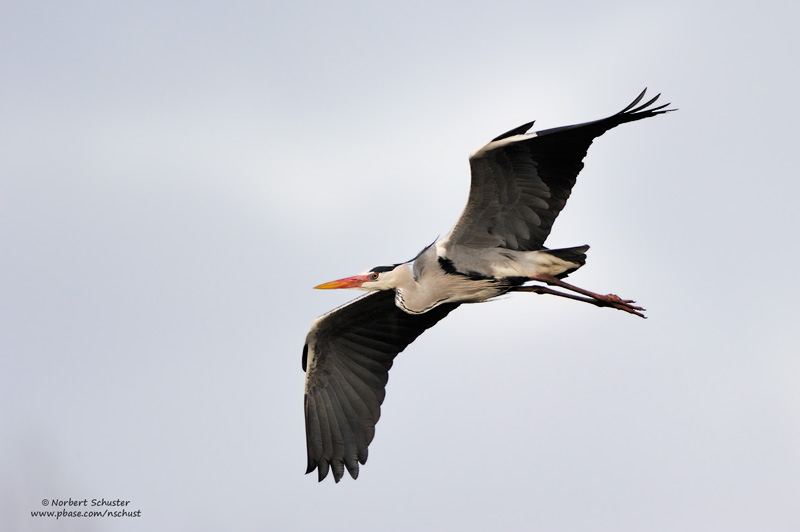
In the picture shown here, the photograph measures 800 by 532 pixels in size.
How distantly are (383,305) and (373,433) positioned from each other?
1.59 m

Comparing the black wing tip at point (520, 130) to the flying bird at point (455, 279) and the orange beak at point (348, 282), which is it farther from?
the orange beak at point (348, 282)

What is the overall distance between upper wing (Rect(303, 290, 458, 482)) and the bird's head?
1.74ft

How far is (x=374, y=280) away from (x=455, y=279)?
3.40ft

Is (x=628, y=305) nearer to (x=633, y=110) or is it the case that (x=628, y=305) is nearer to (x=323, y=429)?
(x=633, y=110)

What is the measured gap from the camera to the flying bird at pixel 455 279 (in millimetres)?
10055

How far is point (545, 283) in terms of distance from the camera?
1095 centimetres

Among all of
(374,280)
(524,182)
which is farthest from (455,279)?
(524,182)

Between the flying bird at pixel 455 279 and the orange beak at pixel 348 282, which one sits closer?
the flying bird at pixel 455 279

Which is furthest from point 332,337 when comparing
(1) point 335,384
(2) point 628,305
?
(2) point 628,305

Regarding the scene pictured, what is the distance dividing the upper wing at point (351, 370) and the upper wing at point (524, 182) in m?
1.82

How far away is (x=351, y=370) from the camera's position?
12.5 metres

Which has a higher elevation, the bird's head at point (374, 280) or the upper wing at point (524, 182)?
the upper wing at point (524, 182)

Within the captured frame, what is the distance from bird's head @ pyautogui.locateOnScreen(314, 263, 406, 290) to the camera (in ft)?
37.0

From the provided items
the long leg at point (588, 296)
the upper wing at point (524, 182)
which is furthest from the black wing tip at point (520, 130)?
the long leg at point (588, 296)
